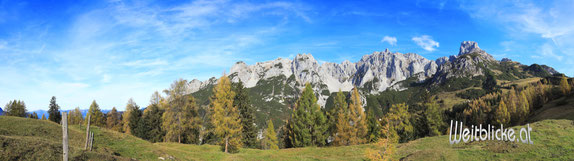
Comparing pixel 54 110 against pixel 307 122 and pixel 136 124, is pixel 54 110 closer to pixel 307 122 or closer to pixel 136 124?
pixel 136 124

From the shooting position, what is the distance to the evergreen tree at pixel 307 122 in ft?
183

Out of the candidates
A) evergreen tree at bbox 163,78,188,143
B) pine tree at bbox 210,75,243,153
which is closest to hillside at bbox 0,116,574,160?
pine tree at bbox 210,75,243,153

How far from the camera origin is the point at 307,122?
55812mm

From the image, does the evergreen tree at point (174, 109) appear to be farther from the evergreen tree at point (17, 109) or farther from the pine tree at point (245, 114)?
the evergreen tree at point (17, 109)

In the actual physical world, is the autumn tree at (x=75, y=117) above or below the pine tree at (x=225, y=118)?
below

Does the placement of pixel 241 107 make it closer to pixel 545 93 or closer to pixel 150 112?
pixel 150 112

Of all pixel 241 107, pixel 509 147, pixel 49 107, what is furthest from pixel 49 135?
pixel 49 107

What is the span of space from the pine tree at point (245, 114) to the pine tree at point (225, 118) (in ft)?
38.3

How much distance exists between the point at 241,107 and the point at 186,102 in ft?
40.8

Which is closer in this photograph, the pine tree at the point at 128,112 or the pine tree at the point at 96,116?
the pine tree at the point at 128,112

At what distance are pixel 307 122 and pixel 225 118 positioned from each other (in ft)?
67.8

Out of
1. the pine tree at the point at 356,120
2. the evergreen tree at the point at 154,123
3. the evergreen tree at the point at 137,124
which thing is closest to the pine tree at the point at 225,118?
the pine tree at the point at 356,120

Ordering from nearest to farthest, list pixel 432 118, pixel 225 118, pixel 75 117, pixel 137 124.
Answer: pixel 225 118 < pixel 432 118 < pixel 137 124 < pixel 75 117

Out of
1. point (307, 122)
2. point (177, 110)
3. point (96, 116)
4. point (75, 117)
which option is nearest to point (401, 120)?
point (307, 122)
